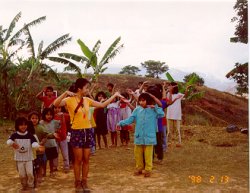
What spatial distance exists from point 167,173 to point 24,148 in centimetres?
233

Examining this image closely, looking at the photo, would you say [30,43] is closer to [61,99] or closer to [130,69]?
[61,99]

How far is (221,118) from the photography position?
27.6 m

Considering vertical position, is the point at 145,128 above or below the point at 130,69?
below

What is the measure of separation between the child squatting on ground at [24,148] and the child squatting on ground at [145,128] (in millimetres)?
1363

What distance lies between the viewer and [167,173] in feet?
19.4

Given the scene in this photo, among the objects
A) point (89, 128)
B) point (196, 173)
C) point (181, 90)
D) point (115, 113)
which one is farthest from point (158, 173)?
point (181, 90)

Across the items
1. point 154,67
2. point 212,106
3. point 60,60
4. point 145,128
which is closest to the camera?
point 145,128

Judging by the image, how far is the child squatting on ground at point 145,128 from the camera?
5531 mm

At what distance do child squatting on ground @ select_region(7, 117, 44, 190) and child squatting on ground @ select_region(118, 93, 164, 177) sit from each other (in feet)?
4.47

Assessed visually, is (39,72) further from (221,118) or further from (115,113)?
(221,118)

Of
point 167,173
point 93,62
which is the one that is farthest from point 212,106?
point 167,173

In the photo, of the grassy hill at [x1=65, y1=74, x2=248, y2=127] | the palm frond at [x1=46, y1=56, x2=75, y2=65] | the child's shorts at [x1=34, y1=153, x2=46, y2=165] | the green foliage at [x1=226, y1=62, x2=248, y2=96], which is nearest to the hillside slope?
the grassy hill at [x1=65, y1=74, x2=248, y2=127]

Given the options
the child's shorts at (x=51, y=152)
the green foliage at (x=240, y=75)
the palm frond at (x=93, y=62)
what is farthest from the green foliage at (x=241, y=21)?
the child's shorts at (x=51, y=152)

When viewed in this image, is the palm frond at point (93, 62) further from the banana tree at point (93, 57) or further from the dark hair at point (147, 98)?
the dark hair at point (147, 98)
